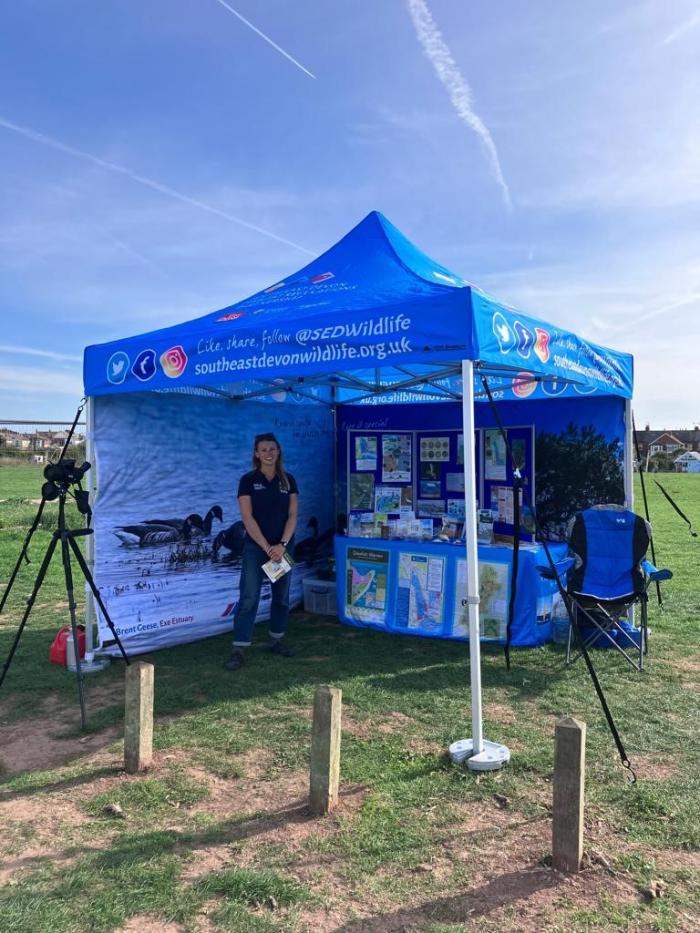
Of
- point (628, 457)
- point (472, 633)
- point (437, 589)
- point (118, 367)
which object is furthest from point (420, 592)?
point (118, 367)

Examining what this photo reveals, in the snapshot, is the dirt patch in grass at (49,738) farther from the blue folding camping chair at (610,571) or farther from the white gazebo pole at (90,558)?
the blue folding camping chair at (610,571)

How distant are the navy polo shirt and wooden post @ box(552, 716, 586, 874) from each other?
112 inches

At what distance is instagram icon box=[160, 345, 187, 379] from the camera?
4.34m

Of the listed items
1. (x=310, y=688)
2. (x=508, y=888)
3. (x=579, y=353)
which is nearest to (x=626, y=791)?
(x=508, y=888)

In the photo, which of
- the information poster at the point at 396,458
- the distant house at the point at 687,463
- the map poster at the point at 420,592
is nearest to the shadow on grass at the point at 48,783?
the map poster at the point at 420,592

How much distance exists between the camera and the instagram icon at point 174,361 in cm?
434

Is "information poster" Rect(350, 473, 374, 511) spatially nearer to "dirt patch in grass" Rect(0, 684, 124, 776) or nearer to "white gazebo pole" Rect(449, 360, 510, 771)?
"dirt patch in grass" Rect(0, 684, 124, 776)

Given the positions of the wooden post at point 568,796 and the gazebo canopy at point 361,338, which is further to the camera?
the gazebo canopy at point 361,338

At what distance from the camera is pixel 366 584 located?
5711mm

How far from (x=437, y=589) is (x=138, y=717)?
2771 mm

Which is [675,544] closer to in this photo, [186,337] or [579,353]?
[579,353]

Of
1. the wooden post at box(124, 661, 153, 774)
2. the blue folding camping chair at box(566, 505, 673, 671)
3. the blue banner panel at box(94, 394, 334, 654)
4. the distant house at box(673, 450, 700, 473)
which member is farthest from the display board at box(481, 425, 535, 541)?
the distant house at box(673, 450, 700, 473)

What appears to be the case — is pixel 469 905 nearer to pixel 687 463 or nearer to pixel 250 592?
pixel 250 592

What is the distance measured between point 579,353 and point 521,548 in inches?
60.3
